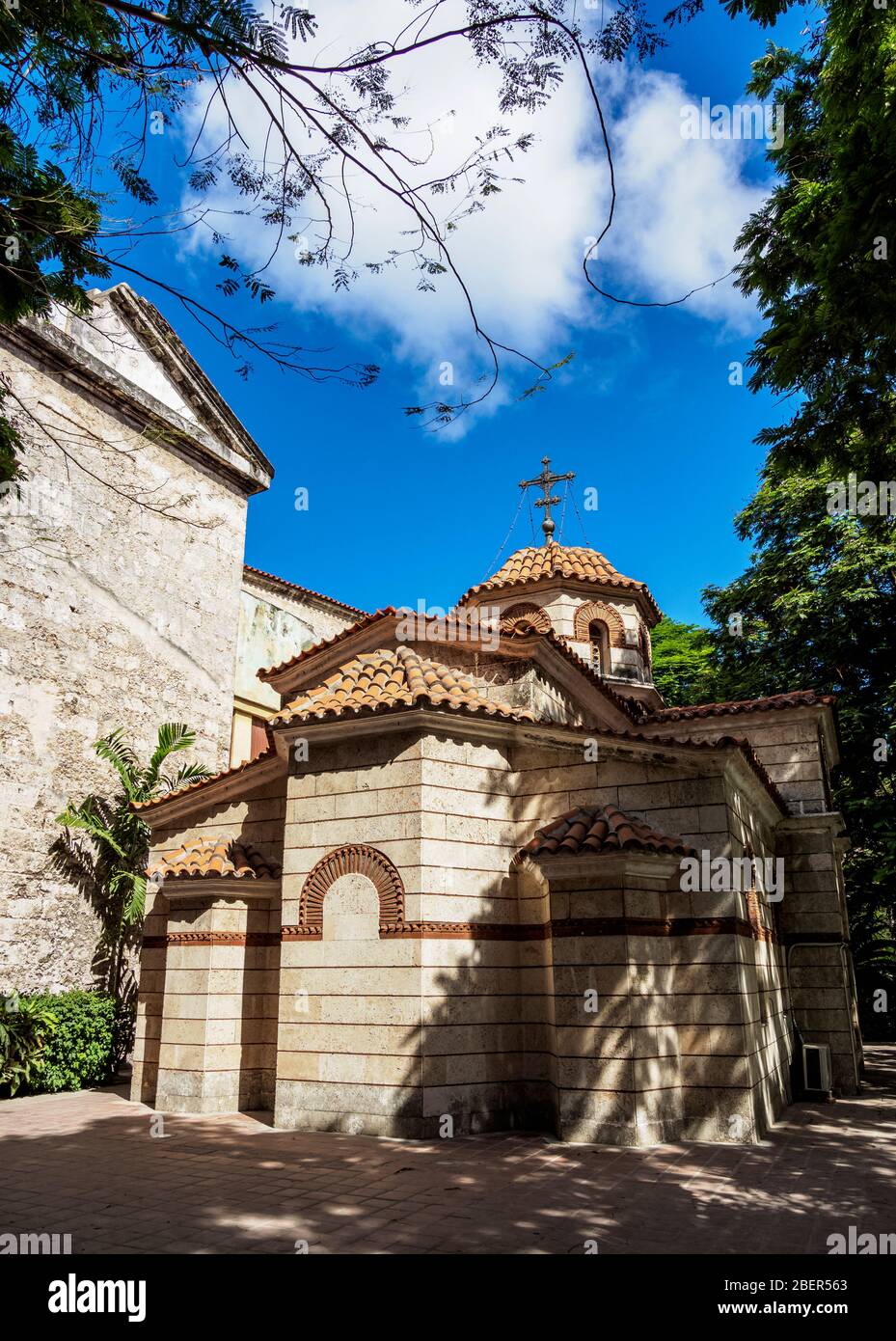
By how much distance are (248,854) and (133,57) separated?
8706 millimetres

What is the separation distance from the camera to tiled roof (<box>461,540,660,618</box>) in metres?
17.5

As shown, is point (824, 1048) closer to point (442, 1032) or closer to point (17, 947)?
point (442, 1032)

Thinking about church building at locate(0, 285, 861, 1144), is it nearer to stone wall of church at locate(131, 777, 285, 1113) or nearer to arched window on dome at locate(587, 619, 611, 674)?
stone wall of church at locate(131, 777, 285, 1113)

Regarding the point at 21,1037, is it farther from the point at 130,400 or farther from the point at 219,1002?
the point at 130,400

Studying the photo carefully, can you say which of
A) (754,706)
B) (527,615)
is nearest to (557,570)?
(527,615)

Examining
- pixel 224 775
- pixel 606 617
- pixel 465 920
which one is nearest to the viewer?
pixel 465 920

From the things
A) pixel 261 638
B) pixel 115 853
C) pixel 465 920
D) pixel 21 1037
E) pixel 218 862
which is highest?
pixel 261 638

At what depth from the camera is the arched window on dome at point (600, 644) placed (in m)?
17.7

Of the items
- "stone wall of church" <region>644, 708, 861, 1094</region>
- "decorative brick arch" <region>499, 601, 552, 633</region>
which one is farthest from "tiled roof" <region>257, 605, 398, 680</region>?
"stone wall of church" <region>644, 708, 861, 1094</region>

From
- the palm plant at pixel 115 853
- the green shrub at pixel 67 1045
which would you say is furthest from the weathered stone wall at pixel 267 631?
the green shrub at pixel 67 1045

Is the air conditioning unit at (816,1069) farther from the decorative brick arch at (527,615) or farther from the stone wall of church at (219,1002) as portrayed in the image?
the decorative brick arch at (527,615)

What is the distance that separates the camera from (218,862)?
1123cm

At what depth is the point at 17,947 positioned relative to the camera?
1306cm

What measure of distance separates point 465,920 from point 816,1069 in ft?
21.7
